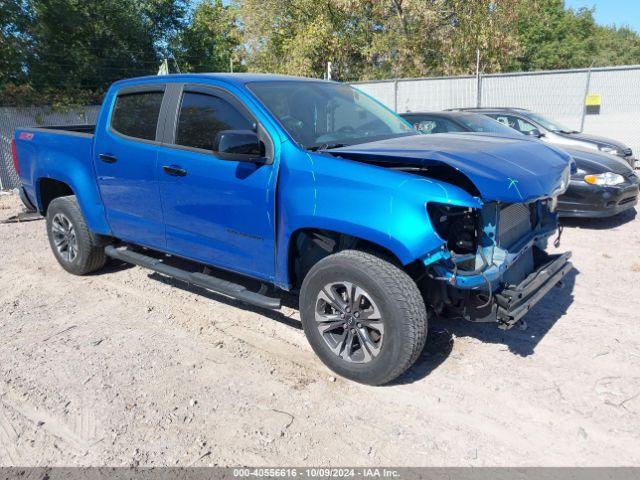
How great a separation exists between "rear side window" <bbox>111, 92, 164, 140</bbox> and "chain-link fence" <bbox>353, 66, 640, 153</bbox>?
13.1 meters

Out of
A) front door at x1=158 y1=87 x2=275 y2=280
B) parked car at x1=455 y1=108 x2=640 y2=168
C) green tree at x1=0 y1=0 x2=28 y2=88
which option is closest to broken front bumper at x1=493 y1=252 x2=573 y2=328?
front door at x1=158 y1=87 x2=275 y2=280

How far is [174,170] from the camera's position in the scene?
4168mm

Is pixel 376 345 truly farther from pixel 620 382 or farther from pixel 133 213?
pixel 133 213

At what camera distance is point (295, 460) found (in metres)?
2.78

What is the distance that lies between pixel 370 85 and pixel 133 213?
15.0 m

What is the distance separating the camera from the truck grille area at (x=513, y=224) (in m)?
3.36

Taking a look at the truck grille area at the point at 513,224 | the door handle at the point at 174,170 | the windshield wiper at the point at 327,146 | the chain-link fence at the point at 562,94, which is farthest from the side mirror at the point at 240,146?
the chain-link fence at the point at 562,94

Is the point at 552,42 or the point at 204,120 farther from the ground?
the point at 552,42

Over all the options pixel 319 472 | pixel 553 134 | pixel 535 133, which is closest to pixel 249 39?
pixel 553 134

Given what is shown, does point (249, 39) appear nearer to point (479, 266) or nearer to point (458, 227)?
point (458, 227)

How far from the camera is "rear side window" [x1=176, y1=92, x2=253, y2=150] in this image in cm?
396

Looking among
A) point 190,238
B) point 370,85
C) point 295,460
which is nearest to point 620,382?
point 295,460

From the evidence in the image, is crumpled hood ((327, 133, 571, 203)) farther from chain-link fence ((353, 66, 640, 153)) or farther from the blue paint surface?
chain-link fence ((353, 66, 640, 153))

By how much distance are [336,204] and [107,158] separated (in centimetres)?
264
